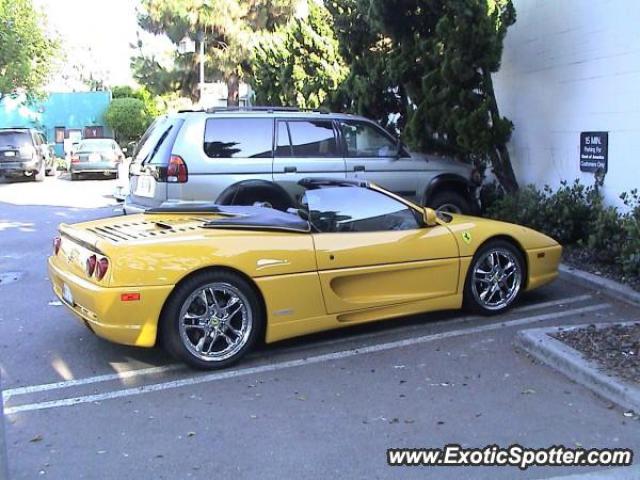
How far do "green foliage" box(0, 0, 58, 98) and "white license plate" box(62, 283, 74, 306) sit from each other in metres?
25.5

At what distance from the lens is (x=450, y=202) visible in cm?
974

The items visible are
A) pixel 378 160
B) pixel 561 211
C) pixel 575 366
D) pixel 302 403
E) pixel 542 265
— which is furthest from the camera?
pixel 378 160

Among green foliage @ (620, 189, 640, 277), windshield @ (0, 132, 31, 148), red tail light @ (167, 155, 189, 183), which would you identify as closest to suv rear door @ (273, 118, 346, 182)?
red tail light @ (167, 155, 189, 183)

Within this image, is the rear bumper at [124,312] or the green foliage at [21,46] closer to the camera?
the rear bumper at [124,312]

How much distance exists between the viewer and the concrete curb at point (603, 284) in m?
6.56

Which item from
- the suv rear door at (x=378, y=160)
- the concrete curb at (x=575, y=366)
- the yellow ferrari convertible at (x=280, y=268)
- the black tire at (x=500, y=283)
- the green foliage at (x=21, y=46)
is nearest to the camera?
the concrete curb at (x=575, y=366)

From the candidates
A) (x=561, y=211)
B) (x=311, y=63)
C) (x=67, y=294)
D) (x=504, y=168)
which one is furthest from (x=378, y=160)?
(x=311, y=63)

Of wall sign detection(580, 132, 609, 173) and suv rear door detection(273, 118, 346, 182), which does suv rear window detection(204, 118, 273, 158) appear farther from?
wall sign detection(580, 132, 609, 173)

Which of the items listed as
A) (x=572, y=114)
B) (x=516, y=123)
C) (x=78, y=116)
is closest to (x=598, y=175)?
(x=572, y=114)

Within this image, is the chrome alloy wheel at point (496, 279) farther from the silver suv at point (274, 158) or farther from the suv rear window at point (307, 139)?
the suv rear window at point (307, 139)

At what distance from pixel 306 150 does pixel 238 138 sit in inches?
35.4

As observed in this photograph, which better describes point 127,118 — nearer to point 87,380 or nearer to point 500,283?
point 500,283

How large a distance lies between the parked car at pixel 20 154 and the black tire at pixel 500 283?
20.7 m

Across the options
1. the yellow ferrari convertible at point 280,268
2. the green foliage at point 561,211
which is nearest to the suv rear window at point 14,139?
the green foliage at point 561,211
